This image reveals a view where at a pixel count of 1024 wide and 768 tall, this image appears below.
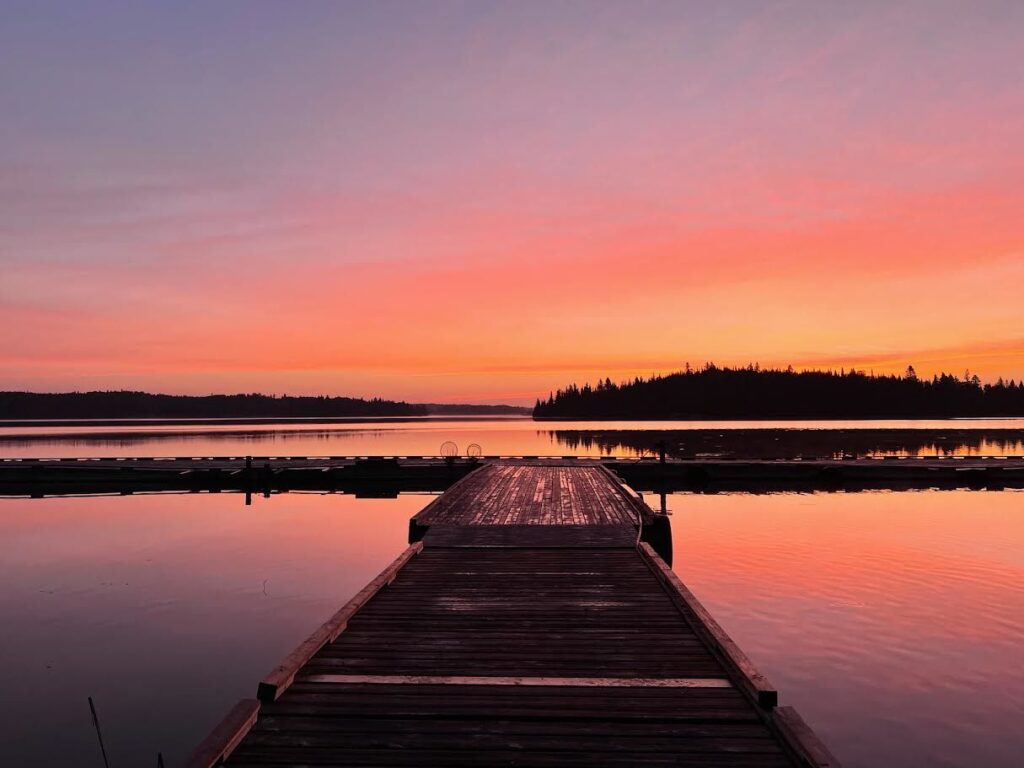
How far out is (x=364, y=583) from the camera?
2098 centimetres

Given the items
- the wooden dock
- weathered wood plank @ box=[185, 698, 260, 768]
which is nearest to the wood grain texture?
the wooden dock

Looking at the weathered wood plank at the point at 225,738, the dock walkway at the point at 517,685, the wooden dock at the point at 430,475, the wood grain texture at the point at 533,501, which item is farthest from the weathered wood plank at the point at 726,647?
the wooden dock at the point at 430,475

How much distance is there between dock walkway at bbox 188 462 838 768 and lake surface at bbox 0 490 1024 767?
3.12m

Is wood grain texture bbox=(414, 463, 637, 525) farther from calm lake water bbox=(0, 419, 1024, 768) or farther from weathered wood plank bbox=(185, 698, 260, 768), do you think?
weathered wood plank bbox=(185, 698, 260, 768)

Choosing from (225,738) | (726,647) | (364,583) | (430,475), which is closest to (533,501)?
(364,583)

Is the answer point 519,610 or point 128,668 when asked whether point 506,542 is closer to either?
point 519,610

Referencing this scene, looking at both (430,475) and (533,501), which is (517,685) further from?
(430,475)

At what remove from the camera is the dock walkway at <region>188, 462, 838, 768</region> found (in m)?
6.67

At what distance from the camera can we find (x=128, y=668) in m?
13.7

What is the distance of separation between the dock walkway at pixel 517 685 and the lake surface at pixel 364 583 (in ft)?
10.2

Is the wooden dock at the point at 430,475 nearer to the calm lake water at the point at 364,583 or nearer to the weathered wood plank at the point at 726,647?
the calm lake water at the point at 364,583

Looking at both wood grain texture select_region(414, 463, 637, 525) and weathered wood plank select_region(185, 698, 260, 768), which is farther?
wood grain texture select_region(414, 463, 637, 525)

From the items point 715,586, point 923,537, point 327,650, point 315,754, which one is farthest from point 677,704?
point 923,537

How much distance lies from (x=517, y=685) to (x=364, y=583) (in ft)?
44.9
